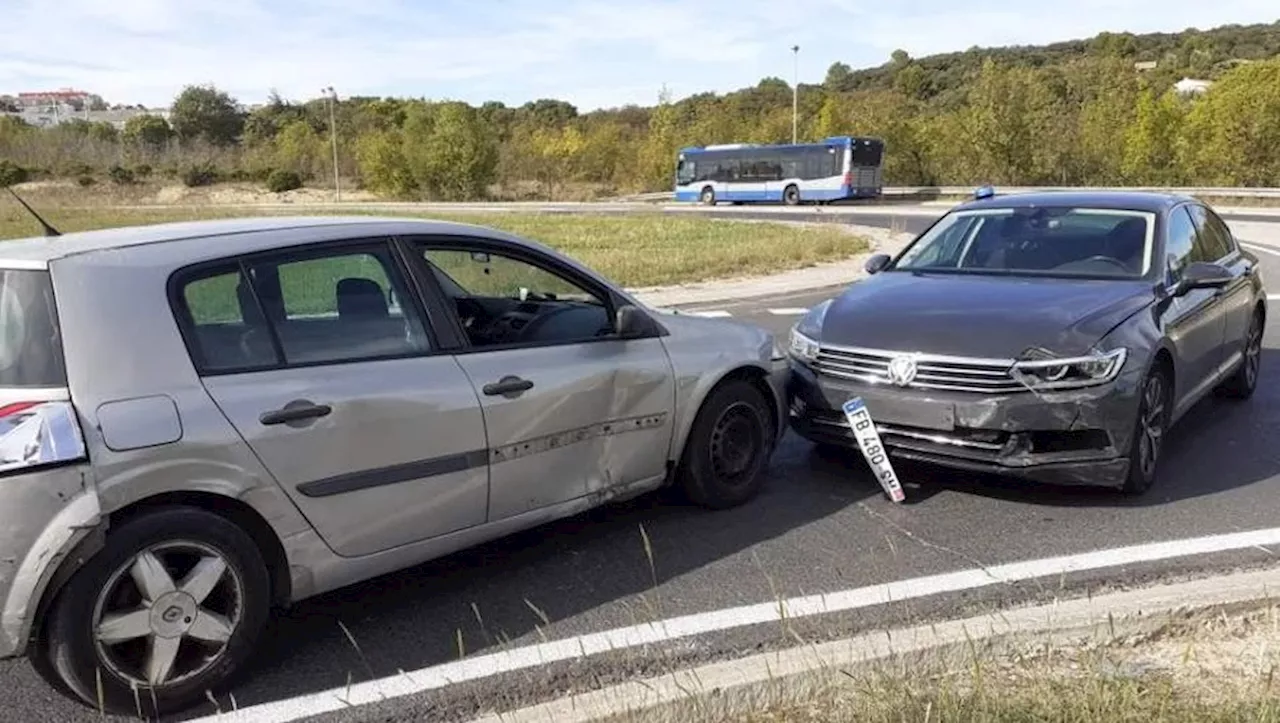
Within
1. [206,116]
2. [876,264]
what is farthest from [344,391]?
[206,116]

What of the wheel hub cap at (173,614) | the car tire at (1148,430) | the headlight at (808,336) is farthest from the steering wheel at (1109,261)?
the wheel hub cap at (173,614)

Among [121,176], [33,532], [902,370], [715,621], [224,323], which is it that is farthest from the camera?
[121,176]

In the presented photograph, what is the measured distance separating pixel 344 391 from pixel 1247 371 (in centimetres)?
653

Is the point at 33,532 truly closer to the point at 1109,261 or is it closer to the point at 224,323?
the point at 224,323

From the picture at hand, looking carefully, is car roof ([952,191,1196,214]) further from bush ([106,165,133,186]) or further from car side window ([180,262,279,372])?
bush ([106,165,133,186])

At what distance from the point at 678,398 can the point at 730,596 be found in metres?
1.07

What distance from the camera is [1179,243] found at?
643cm

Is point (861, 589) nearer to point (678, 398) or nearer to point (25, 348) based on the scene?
point (678, 398)

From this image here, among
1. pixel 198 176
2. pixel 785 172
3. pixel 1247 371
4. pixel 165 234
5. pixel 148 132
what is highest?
pixel 148 132

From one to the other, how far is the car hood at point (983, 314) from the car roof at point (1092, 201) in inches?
38.6

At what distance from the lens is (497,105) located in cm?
10925

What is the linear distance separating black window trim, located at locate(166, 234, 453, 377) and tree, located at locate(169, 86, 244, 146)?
9934 cm

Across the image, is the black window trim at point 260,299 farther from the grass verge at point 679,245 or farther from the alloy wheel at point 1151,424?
the grass verge at point 679,245

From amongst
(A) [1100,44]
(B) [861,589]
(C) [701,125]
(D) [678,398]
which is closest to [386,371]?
(D) [678,398]
